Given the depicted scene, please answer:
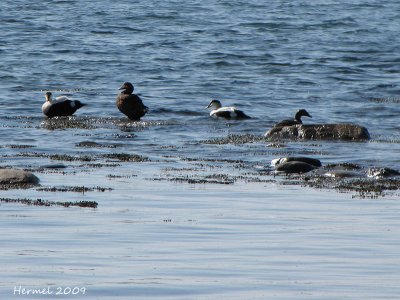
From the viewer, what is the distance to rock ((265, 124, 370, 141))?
21047 mm

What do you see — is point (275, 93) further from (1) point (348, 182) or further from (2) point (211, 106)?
(1) point (348, 182)

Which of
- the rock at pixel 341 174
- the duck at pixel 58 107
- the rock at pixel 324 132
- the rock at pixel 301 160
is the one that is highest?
the duck at pixel 58 107

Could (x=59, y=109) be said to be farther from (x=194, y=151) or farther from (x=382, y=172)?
(x=382, y=172)

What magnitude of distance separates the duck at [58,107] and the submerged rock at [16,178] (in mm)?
10070

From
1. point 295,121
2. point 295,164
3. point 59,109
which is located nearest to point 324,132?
point 295,121

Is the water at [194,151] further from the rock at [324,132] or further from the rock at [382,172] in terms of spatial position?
the rock at [382,172]

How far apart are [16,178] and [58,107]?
10.3 metres

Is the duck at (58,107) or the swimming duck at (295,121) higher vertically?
the duck at (58,107)

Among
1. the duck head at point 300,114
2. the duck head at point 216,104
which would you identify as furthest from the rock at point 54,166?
the duck head at point 216,104

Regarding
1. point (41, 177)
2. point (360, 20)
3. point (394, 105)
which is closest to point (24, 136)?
point (41, 177)

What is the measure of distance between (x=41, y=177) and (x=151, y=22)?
101 feet

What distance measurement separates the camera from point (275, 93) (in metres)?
29.4

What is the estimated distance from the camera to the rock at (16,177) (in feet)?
48.1

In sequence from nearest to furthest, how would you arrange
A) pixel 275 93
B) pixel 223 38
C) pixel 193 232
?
pixel 193 232 < pixel 275 93 < pixel 223 38
